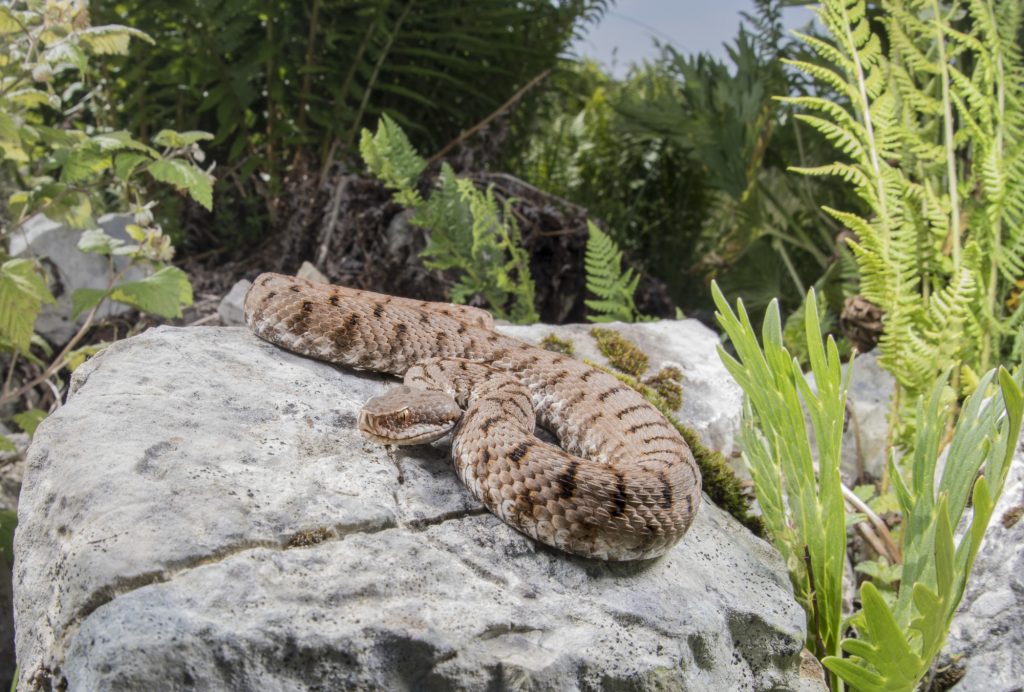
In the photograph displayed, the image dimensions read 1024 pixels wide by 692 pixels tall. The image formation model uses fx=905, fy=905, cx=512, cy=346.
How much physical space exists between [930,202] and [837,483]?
226cm

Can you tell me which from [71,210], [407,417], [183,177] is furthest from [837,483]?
[71,210]

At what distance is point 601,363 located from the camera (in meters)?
4.68

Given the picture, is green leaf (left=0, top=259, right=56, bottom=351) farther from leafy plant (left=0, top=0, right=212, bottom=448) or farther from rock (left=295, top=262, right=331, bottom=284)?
rock (left=295, top=262, right=331, bottom=284)

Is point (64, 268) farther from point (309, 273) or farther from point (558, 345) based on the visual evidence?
point (558, 345)

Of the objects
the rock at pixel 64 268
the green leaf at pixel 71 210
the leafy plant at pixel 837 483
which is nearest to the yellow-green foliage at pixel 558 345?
the leafy plant at pixel 837 483

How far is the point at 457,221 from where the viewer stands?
5.92 meters

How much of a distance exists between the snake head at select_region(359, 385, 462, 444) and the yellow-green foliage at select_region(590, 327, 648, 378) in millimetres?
1477

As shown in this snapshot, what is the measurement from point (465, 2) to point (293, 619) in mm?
6065

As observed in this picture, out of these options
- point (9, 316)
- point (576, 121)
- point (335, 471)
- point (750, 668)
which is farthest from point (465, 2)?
point (750, 668)

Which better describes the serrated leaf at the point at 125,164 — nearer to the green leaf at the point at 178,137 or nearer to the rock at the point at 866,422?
A: the green leaf at the point at 178,137

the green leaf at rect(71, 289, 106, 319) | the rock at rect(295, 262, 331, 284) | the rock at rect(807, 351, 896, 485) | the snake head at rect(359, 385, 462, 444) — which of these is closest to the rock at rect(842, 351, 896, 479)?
the rock at rect(807, 351, 896, 485)

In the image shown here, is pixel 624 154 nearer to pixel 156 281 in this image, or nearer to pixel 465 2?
pixel 465 2

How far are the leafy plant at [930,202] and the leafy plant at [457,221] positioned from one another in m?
2.05

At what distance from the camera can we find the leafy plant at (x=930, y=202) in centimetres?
455
